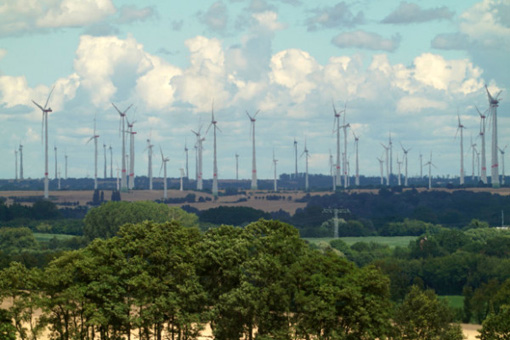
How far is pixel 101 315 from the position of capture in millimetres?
86812

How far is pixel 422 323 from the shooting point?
310 feet

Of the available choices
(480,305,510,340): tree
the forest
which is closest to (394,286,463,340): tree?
the forest

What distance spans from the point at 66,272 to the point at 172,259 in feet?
31.7

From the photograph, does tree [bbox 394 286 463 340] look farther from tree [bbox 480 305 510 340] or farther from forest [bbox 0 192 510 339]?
tree [bbox 480 305 510 340]

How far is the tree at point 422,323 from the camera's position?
92.6 meters

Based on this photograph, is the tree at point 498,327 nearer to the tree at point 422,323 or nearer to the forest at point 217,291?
the forest at point 217,291

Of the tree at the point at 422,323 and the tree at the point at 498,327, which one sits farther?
the tree at the point at 422,323

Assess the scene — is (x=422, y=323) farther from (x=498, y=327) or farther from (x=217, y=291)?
(x=217, y=291)

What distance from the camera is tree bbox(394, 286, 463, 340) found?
92562 mm

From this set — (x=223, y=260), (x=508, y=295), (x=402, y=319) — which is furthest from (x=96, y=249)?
(x=508, y=295)

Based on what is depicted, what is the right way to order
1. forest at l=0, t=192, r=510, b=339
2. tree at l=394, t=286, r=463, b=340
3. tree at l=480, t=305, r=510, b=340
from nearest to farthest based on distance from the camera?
forest at l=0, t=192, r=510, b=339 → tree at l=480, t=305, r=510, b=340 → tree at l=394, t=286, r=463, b=340

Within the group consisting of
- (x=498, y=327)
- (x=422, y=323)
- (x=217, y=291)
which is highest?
(x=217, y=291)

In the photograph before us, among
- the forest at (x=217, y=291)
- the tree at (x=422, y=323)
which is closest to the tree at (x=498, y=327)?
the forest at (x=217, y=291)

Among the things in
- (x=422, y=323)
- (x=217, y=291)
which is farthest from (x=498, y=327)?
(x=217, y=291)
